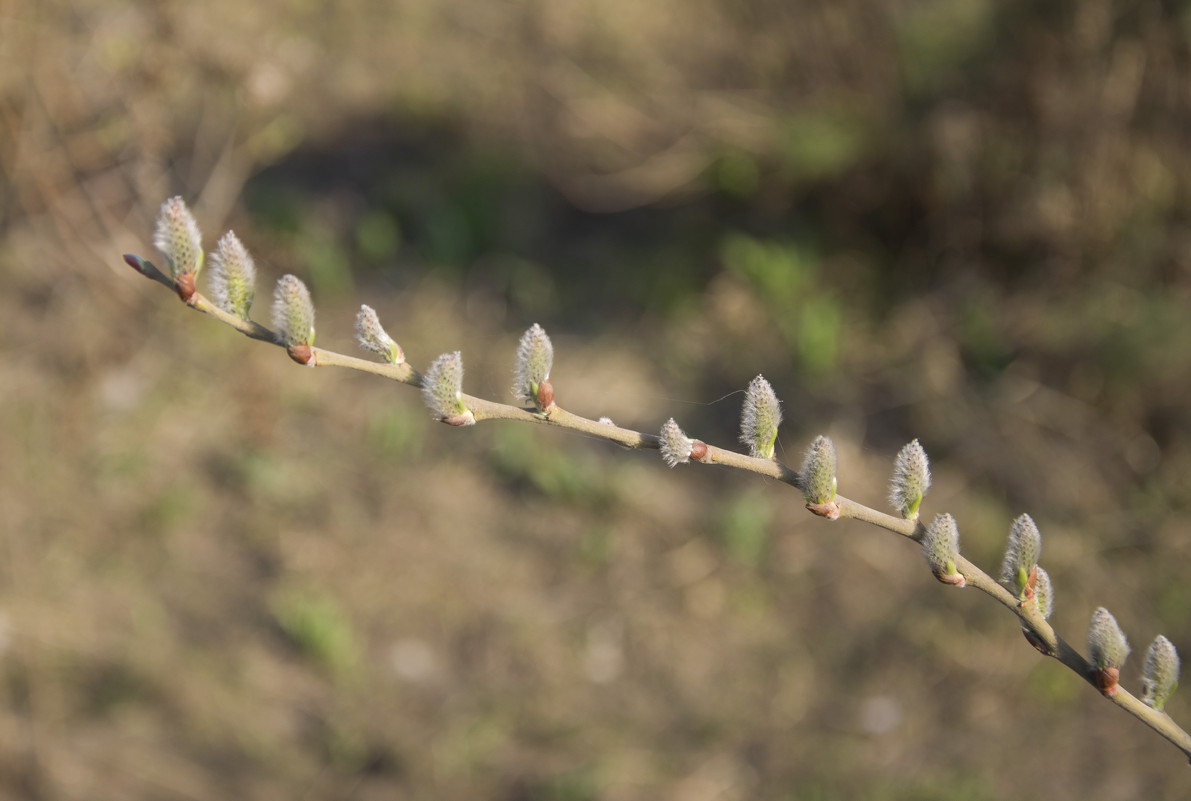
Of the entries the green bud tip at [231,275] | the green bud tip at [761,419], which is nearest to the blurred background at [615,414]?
the green bud tip at [761,419]

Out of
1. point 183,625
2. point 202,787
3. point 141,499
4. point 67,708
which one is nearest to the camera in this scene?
point 202,787

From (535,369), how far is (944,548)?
0.38 meters

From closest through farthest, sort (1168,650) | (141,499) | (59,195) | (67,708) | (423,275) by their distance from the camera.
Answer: (1168,650) < (67,708) < (141,499) < (59,195) < (423,275)

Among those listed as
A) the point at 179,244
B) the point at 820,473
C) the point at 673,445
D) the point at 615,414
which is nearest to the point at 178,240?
the point at 179,244

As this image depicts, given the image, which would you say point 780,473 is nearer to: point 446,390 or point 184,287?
point 446,390

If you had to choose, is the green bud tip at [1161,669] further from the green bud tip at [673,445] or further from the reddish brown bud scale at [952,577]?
the green bud tip at [673,445]

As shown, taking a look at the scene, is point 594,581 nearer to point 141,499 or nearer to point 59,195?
point 141,499

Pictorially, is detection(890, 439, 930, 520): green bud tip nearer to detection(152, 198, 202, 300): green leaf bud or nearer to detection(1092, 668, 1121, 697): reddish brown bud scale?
detection(1092, 668, 1121, 697): reddish brown bud scale

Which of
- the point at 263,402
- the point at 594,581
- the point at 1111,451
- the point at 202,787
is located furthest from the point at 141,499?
the point at 1111,451

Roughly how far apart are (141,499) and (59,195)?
122 cm

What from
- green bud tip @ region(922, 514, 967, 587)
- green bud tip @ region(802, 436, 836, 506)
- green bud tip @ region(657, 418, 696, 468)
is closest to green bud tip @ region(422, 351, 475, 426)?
green bud tip @ region(657, 418, 696, 468)

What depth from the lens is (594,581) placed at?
10.5 ft

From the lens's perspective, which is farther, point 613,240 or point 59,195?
point 613,240

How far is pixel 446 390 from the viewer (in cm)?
88
